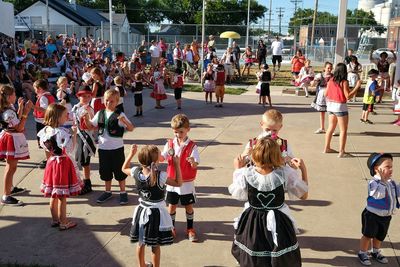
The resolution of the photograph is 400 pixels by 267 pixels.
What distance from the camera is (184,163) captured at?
511 centimetres

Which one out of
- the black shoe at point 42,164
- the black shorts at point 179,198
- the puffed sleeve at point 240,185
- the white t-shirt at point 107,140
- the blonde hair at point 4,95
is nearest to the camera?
the puffed sleeve at point 240,185

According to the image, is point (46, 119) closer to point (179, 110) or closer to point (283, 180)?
point (283, 180)

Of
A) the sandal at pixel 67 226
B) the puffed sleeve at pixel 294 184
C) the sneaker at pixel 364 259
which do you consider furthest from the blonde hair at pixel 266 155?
the sandal at pixel 67 226

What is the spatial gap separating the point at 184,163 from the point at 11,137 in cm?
273

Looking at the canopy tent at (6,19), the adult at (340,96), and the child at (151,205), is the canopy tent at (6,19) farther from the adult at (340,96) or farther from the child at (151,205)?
the child at (151,205)

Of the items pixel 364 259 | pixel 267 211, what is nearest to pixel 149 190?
pixel 267 211

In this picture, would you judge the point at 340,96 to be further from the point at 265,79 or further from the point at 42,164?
the point at 42,164

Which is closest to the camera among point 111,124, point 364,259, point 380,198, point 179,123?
point 380,198

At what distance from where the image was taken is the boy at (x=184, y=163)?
193 inches

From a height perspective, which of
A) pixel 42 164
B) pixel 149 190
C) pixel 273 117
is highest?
pixel 273 117

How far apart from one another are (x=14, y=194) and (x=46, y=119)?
6.25ft

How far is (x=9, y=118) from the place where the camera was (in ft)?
20.1

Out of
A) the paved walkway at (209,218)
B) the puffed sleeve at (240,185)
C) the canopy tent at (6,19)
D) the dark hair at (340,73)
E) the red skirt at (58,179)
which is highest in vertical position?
the canopy tent at (6,19)

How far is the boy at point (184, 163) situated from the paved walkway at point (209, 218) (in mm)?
406
